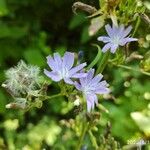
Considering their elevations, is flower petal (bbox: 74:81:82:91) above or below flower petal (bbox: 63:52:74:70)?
below

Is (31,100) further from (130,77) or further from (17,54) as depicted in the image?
(17,54)

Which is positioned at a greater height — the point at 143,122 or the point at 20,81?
the point at 20,81

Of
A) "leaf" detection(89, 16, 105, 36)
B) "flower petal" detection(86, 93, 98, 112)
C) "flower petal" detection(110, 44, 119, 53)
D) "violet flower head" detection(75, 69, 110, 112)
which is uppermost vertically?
"leaf" detection(89, 16, 105, 36)

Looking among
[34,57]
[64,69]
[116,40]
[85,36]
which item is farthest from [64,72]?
[85,36]

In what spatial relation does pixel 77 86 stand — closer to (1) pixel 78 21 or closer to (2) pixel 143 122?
(2) pixel 143 122

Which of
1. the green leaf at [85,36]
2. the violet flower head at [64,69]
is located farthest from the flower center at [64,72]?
the green leaf at [85,36]

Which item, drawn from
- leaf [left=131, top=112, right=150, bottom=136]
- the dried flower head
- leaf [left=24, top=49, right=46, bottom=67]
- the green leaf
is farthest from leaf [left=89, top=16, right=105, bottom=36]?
the green leaf

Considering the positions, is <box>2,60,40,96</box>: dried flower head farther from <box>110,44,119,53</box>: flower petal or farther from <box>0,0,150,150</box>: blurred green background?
<box>0,0,150,150</box>: blurred green background
